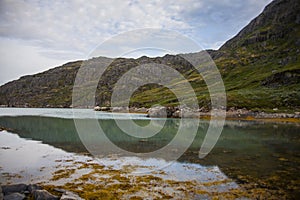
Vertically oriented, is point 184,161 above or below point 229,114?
below

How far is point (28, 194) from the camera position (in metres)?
20.4

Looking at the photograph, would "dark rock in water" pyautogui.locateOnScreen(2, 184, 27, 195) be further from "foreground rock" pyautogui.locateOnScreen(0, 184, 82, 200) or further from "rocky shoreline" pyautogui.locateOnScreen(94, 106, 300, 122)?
"rocky shoreline" pyautogui.locateOnScreen(94, 106, 300, 122)

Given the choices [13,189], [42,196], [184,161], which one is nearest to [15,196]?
[13,189]

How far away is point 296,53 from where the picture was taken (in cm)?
18575

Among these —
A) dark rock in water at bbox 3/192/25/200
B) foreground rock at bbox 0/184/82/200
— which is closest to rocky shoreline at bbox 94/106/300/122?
foreground rock at bbox 0/184/82/200

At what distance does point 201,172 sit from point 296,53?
18926 cm

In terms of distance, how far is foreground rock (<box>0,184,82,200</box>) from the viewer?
62.1ft

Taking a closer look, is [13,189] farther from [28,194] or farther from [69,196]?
[69,196]

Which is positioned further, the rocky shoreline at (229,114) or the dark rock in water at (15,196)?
the rocky shoreline at (229,114)

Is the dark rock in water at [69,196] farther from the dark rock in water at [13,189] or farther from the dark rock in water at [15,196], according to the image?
the dark rock in water at [13,189]

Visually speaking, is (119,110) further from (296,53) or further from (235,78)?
(296,53)

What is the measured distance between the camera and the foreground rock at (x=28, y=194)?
18922 mm

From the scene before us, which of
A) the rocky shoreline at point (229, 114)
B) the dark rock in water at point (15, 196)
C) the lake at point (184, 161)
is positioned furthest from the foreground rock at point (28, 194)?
the rocky shoreline at point (229, 114)

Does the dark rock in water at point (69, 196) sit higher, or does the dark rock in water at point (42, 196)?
the dark rock in water at point (42, 196)
